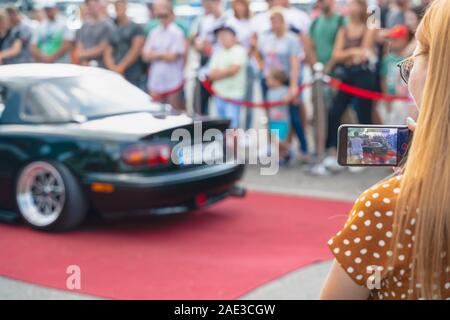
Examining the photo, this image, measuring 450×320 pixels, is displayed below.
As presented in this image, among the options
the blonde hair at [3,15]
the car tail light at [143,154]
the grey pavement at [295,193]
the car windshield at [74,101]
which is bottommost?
the grey pavement at [295,193]

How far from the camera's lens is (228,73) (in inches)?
337

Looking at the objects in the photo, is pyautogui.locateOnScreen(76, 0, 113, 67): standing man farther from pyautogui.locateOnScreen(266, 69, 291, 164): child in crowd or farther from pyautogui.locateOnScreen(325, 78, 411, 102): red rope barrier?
pyautogui.locateOnScreen(325, 78, 411, 102): red rope barrier

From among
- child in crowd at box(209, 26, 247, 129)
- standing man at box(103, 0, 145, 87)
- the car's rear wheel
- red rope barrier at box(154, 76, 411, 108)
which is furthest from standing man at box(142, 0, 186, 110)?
the car's rear wheel

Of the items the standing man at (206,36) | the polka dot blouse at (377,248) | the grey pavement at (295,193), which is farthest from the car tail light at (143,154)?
the polka dot blouse at (377,248)

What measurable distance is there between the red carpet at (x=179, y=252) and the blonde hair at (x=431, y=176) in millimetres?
2952

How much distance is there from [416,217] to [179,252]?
3.92 meters

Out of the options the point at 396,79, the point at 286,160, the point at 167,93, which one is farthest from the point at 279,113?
the point at 167,93

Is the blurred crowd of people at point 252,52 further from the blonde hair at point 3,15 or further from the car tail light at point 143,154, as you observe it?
the car tail light at point 143,154

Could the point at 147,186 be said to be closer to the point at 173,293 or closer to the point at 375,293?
the point at 173,293

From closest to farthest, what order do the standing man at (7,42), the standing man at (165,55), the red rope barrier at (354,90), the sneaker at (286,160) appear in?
the standing man at (7,42)
the red rope barrier at (354,90)
the sneaker at (286,160)
the standing man at (165,55)

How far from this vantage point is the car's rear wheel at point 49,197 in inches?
217

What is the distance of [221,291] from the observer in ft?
14.3

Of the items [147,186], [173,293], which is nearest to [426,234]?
[173,293]

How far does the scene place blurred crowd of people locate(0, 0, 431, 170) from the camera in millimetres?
8047
